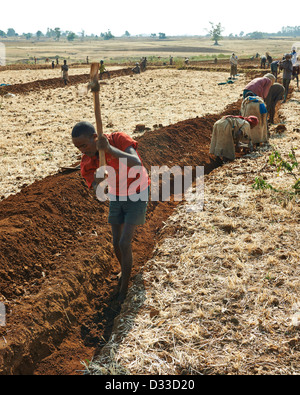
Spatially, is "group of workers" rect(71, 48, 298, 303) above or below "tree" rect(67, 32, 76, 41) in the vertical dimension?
below

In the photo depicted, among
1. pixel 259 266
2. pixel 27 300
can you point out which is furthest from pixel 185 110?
pixel 27 300

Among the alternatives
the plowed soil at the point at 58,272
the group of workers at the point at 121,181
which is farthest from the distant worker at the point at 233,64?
the group of workers at the point at 121,181

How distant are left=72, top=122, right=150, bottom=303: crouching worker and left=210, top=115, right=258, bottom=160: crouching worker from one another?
431 cm

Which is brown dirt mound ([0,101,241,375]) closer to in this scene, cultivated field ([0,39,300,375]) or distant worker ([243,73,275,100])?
cultivated field ([0,39,300,375])

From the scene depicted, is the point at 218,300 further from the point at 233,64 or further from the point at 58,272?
the point at 233,64

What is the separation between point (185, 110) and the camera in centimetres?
1330

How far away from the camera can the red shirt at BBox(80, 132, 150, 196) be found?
3.20m

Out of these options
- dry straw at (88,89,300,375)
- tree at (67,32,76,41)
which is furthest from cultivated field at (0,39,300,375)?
tree at (67,32,76,41)

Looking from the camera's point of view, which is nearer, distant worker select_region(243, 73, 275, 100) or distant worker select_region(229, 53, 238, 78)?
distant worker select_region(243, 73, 275, 100)

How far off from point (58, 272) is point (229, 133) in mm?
4709

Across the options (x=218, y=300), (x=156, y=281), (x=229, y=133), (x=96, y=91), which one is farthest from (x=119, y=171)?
(x=229, y=133)

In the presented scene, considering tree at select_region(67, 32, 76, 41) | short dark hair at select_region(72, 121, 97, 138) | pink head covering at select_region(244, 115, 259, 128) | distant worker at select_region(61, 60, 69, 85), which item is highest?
tree at select_region(67, 32, 76, 41)
